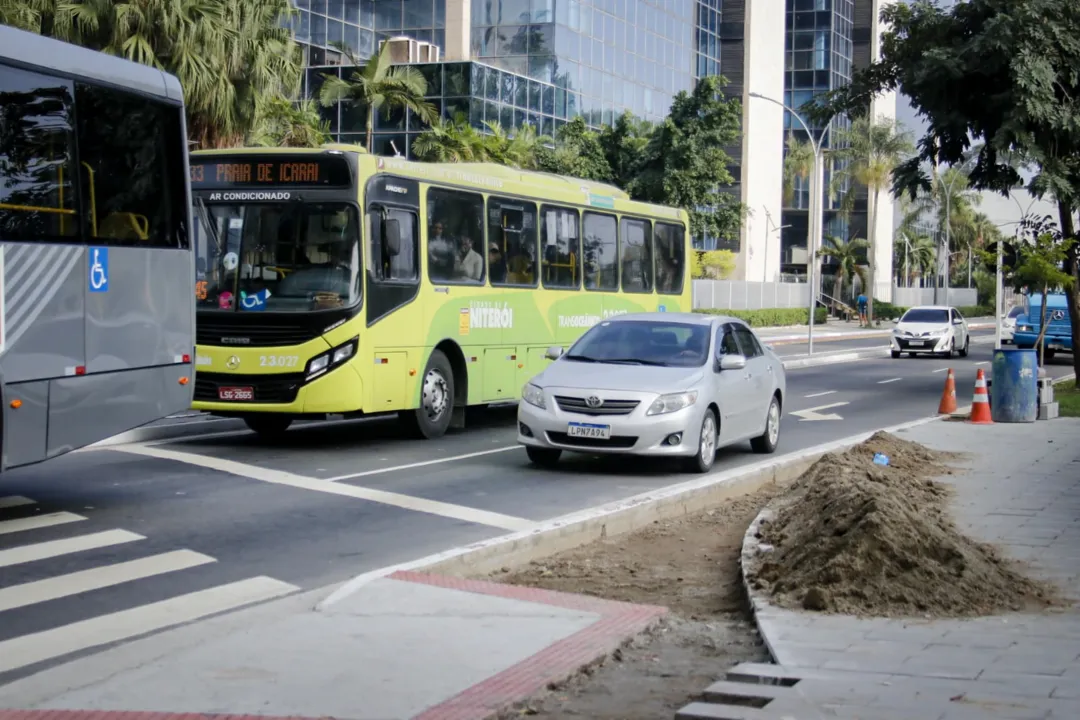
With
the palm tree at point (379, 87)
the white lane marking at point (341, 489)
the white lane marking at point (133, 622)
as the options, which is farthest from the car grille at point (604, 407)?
the palm tree at point (379, 87)

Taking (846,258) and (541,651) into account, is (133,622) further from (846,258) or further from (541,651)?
(846,258)

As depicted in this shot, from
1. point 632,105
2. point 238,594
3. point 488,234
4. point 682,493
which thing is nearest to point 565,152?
point 632,105

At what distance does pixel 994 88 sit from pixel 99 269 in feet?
67.1

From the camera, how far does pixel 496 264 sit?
58.8 ft

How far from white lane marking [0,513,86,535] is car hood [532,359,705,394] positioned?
501 cm

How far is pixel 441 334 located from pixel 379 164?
2.27 metres

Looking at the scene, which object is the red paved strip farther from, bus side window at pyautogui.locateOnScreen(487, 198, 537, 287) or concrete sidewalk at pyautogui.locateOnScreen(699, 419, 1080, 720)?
bus side window at pyautogui.locateOnScreen(487, 198, 537, 287)

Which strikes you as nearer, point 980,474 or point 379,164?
point 980,474

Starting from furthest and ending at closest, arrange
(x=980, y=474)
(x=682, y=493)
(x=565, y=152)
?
(x=565, y=152) → (x=980, y=474) → (x=682, y=493)

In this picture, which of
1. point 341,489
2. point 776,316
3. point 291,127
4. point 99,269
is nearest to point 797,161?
point 776,316

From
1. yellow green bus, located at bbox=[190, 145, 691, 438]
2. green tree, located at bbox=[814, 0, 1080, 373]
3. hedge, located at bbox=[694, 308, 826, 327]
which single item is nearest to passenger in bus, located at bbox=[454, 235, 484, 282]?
yellow green bus, located at bbox=[190, 145, 691, 438]

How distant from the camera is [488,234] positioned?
58.2 ft

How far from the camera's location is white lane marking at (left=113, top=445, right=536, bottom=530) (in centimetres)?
1095

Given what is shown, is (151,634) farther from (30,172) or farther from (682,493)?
(682,493)
